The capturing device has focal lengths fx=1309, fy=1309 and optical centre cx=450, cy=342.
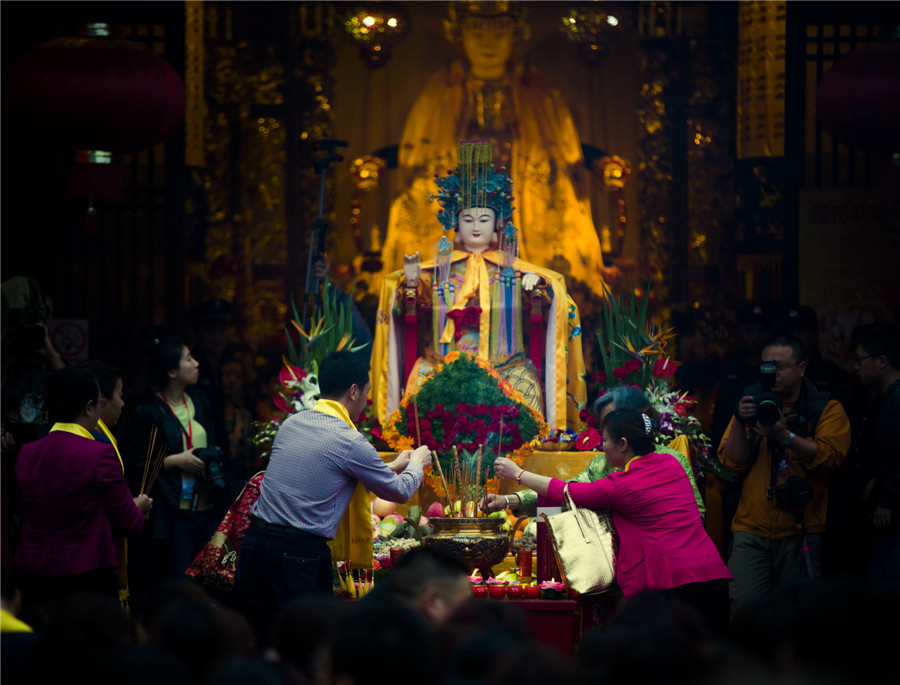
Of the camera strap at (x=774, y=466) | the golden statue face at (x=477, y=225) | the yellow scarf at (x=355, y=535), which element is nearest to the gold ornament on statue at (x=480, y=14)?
the golden statue face at (x=477, y=225)

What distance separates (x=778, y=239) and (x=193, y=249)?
3.34 meters

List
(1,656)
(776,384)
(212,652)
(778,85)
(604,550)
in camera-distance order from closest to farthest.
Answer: (212,652)
(1,656)
(604,550)
(776,384)
(778,85)

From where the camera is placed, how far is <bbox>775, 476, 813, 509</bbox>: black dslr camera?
4895 mm

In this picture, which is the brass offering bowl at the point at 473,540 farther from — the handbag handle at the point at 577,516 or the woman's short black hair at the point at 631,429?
the woman's short black hair at the point at 631,429

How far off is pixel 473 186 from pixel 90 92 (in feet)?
6.36

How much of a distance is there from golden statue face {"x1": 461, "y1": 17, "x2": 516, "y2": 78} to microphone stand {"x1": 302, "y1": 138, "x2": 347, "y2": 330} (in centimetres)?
99

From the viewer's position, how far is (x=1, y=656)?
291 centimetres

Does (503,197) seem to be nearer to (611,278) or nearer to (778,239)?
(611,278)

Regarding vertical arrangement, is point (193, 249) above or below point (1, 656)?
above

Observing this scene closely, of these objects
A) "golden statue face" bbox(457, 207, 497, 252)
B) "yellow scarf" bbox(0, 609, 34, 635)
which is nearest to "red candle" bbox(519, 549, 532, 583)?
"golden statue face" bbox(457, 207, 497, 252)

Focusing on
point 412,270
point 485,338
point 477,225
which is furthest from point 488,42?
point 485,338

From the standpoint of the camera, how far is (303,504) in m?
4.08

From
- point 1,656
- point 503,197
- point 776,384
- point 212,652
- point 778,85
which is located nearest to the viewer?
point 212,652

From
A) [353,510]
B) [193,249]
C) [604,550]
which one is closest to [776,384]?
[604,550]
